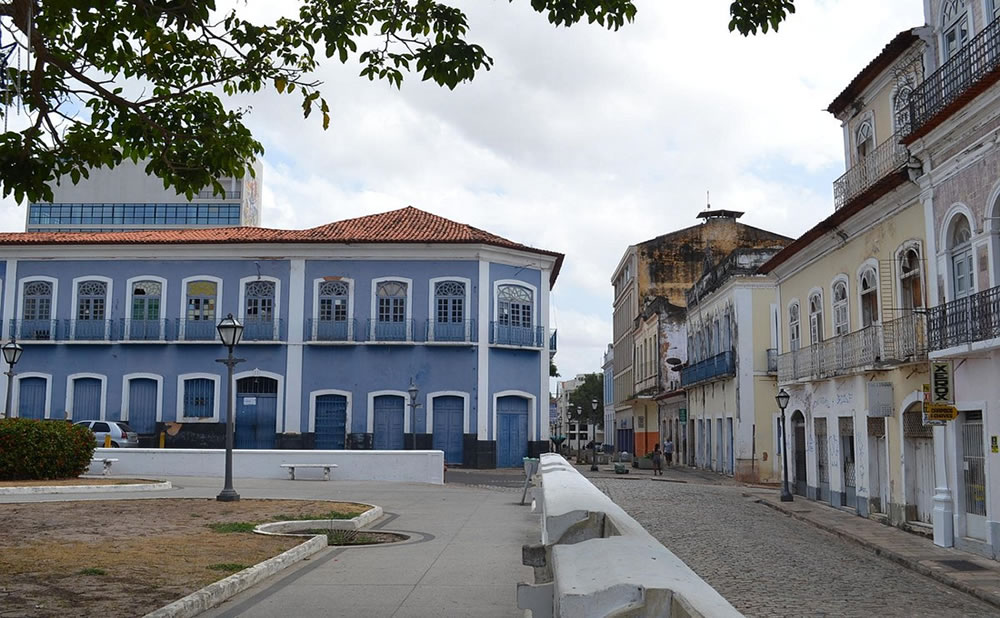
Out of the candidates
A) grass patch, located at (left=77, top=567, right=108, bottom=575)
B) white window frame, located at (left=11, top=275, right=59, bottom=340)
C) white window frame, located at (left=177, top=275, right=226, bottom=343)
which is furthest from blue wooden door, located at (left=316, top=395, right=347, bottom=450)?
grass patch, located at (left=77, top=567, right=108, bottom=575)

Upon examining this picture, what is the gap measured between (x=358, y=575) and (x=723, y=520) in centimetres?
1069

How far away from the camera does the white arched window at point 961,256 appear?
14.2m

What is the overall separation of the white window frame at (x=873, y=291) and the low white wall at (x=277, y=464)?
1048cm

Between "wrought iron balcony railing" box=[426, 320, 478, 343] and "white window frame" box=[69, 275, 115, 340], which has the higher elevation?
"white window frame" box=[69, 275, 115, 340]

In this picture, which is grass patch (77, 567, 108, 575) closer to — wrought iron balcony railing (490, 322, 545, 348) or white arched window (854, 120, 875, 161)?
white arched window (854, 120, 875, 161)

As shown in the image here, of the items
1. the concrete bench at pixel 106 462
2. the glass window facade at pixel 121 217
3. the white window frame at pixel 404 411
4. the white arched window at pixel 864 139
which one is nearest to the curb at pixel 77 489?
the concrete bench at pixel 106 462

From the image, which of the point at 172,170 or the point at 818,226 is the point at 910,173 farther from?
the point at 172,170

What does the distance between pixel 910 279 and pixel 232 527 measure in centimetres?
1168

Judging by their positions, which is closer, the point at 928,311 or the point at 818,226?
the point at 928,311

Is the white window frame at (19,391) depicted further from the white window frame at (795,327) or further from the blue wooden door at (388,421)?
the white window frame at (795,327)

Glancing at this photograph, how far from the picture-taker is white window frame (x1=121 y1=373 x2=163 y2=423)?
1364 inches

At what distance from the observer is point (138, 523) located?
1284 centimetres

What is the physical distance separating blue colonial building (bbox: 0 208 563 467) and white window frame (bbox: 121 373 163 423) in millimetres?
50

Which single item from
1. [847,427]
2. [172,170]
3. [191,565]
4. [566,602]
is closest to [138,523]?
[191,565]
